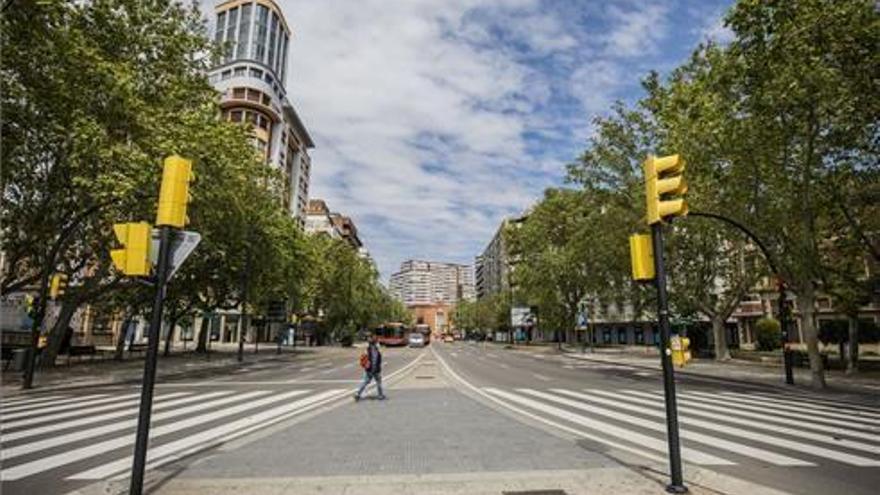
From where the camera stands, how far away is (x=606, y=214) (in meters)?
32.2

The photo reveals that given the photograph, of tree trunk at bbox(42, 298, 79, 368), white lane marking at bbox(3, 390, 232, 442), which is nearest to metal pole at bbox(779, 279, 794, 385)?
white lane marking at bbox(3, 390, 232, 442)

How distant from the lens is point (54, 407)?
12.9 metres

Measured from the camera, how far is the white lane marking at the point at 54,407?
11774mm

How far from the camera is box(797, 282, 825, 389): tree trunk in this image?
18.8 m

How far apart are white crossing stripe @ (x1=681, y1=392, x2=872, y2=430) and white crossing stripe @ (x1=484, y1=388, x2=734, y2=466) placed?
4.01 metres

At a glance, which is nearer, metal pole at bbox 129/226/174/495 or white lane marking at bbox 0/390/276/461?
metal pole at bbox 129/226/174/495

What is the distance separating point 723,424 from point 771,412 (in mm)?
2708

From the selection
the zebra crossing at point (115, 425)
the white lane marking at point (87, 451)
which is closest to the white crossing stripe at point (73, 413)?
the zebra crossing at point (115, 425)

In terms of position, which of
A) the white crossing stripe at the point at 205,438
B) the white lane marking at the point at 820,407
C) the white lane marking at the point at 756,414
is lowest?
the white crossing stripe at the point at 205,438

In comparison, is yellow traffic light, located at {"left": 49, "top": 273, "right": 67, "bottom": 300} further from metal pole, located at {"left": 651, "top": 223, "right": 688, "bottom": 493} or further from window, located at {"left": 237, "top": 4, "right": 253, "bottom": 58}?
window, located at {"left": 237, "top": 4, "right": 253, "bottom": 58}

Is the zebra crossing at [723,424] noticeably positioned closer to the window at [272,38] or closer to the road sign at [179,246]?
the road sign at [179,246]

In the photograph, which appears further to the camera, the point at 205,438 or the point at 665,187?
the point at 205,438

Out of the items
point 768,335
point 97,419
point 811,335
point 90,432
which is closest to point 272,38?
point 768,335

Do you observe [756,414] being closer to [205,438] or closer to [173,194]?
[205,438]
